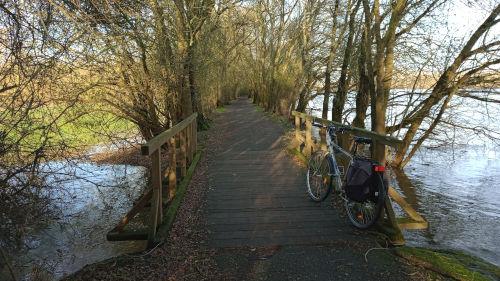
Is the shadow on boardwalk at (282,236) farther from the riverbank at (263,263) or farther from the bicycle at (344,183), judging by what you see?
the bicycle at (344,183)

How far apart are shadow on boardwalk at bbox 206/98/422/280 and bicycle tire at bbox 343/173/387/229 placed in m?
0.14

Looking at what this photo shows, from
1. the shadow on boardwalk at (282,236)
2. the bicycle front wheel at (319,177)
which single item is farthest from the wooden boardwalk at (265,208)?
the bicycle front wheel at (319,177)

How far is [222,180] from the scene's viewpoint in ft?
22.3

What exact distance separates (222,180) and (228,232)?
Result: 2553 mm

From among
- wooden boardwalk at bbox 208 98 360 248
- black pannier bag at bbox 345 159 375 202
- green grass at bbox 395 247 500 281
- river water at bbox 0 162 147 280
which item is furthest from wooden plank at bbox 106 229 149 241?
green grass at bbox 395 247 500 281

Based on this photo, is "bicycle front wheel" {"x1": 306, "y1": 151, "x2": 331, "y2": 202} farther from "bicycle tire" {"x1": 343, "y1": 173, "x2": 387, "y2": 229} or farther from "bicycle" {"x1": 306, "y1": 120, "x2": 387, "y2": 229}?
"bicycle tire" {"x1": 343, "y1": 173, "x2": 387, "y2": 229}

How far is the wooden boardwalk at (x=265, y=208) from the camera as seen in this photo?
412 cm

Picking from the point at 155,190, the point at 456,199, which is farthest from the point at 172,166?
the point at 456,199

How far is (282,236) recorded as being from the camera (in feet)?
13.6

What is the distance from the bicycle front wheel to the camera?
5051 millimetres

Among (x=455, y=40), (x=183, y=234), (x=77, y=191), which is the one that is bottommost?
(x=77, y=191)

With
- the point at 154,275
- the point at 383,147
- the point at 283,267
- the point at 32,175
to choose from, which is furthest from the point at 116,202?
the point at 383,147

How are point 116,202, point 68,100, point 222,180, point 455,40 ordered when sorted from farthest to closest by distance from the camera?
point 455,40
point 116,202
point 222,180
point 68,100

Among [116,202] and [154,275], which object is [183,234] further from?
[116,202]
